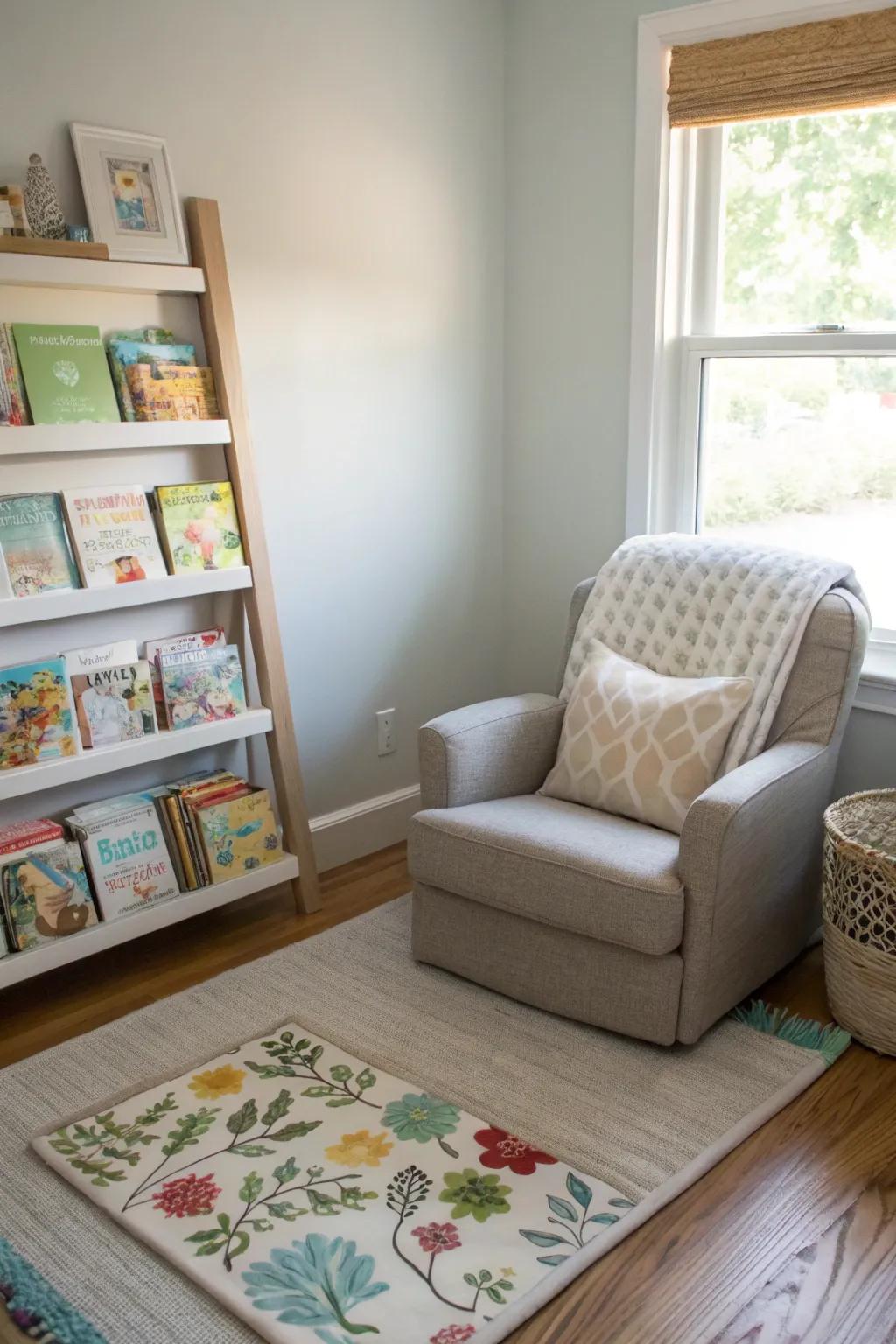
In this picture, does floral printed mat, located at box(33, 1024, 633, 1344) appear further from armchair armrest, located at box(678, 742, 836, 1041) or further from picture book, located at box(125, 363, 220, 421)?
picture book, located at box(125, 363, 220, 421)

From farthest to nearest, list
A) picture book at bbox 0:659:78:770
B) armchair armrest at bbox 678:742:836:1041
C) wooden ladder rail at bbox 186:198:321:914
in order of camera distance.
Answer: wooden ladder rail at bbox 186:198:321:914 → picture book at bbox 0:659:78:770 → armchair armrest at bbox 678:742:836:1041

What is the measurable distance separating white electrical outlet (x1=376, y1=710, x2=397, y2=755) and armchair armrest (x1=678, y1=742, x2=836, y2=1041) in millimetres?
1201

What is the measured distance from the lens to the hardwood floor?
1.70 m

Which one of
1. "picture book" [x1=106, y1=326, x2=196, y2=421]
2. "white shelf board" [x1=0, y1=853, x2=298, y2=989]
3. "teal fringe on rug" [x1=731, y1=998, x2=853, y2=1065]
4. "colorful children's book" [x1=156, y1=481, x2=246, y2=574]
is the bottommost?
"teal fringe on rug" [x1=731, y1=998, x2=853, y2=1065]

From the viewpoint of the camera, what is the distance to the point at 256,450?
9.61 ft

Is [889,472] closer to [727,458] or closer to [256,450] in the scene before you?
[727,458]

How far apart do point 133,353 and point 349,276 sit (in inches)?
28.7

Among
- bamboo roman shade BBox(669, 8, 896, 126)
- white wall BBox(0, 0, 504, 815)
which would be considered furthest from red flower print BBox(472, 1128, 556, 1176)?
bamboo roman shade BBox(669, 8, 896, 126)

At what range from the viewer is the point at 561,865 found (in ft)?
7.64

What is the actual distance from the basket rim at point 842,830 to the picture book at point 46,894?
1.56 metres

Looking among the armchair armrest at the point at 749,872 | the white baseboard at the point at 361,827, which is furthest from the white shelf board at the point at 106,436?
the armchair armrest at the point at 749,872

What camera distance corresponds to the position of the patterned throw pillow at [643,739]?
99.1 inches

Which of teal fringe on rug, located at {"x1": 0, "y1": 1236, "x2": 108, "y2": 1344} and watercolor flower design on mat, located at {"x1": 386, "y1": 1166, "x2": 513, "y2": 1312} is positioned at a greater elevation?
teal fringe on rug, located at {"x1": 0, "y1": 1236, "x2": 108, "y2": 1344}

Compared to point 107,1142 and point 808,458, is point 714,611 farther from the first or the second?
point 107,1142
